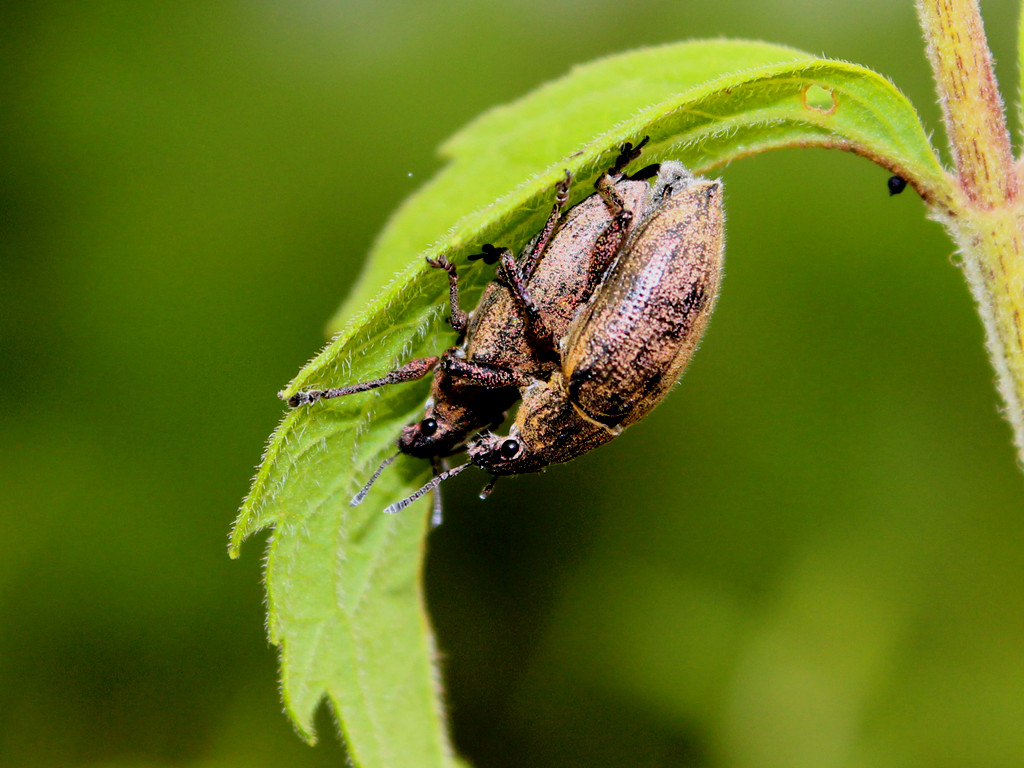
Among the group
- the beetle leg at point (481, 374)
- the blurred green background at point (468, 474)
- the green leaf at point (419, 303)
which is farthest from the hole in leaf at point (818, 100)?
the blurred green background at point (468, 474)

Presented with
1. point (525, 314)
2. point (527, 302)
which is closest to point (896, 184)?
point (527, 302)

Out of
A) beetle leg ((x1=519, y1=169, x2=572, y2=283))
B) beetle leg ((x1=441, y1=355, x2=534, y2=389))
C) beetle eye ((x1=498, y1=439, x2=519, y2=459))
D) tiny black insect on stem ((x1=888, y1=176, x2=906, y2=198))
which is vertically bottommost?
beetle eye ((x1=498, y1=439, x2=519, y2=459))

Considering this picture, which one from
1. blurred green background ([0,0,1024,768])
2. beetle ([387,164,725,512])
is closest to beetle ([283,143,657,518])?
beetle ([387,164,725,512])

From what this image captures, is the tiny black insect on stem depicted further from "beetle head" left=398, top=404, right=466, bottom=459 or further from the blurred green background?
the blurred green background

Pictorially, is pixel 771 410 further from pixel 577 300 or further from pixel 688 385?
pixel 577 300

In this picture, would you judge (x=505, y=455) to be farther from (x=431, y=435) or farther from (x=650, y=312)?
(x=650, y=312)

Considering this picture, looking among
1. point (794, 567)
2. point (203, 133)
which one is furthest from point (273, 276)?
point (794, 567)
